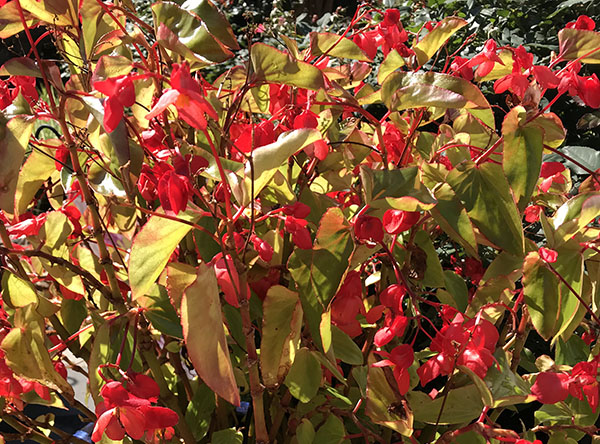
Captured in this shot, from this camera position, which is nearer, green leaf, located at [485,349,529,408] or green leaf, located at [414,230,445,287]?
green leaf, located at [485,349,529,408]

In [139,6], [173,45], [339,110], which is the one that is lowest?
[139,6]

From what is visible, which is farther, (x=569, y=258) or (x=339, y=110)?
(x=339, y=110)

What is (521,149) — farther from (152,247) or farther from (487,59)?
(152,247)

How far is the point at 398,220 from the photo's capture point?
548 mm

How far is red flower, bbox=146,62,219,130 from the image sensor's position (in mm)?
371

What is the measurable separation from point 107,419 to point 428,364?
0.98 ft

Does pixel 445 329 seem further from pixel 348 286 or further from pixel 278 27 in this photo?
pixel 278 27

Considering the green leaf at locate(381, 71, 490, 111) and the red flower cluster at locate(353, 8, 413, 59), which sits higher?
the green leaf at locate(381, 71, 490, 111)

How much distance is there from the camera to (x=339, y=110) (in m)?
0.69

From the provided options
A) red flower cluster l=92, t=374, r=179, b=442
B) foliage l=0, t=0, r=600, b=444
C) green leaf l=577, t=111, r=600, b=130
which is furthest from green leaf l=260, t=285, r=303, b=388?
green leaf l=577, t=111, r=600, b=130

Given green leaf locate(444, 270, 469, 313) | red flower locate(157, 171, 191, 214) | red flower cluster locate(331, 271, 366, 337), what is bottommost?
green leaf locate(444, 270, 469, 313)

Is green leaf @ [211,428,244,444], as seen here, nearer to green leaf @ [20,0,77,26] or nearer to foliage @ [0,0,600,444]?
foliage @ [0,0,600,444]

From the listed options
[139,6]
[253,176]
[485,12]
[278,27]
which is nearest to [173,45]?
[253,176]

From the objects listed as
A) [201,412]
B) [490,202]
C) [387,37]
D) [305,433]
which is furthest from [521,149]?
[201,412]
